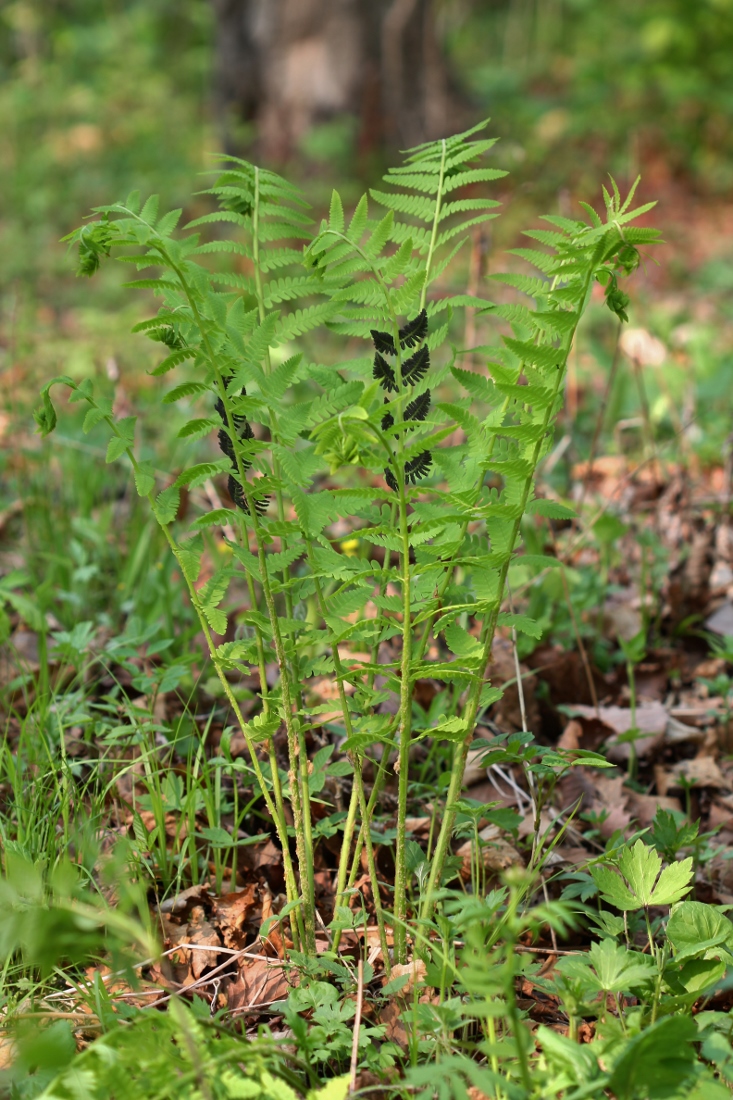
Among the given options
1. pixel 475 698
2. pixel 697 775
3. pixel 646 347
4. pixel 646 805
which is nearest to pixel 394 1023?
pixel 475 698

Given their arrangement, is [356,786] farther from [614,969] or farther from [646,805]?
[646,805]

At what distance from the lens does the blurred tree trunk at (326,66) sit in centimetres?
616

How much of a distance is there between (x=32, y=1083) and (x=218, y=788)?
54cm

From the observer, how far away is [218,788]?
1570 millimetres

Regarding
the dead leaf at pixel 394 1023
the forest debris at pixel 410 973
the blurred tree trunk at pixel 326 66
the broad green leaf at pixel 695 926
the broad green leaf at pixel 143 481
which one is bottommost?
the dead leaf at pixel 394 1023

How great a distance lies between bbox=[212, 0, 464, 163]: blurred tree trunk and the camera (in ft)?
20.2

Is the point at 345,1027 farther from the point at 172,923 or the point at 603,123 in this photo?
the point at 603,123

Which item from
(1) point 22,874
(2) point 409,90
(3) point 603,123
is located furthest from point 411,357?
(3) point 603,123

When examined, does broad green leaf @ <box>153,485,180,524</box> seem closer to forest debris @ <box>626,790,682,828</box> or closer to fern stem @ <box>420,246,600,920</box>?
fern stem @ <box>420,246,600,920</box>

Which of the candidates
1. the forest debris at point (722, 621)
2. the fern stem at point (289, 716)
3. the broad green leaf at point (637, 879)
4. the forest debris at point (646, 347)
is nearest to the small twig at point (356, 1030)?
the fern stem at point (289, 716)

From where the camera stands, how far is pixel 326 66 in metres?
6.23

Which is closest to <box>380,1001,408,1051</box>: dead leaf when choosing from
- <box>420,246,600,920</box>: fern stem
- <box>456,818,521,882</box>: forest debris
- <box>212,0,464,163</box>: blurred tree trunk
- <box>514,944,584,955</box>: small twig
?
<box>420,246,600,920</box>: fern stem

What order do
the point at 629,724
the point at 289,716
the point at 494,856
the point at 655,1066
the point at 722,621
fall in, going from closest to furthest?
1. the point at 655,1066
2. the point at 289,716
3. the point at 494,856
4. the point at 629,724
5. the point at 722,621

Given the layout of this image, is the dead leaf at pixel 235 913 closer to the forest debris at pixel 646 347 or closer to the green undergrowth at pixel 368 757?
the green undergrowth at pixel 368 757
